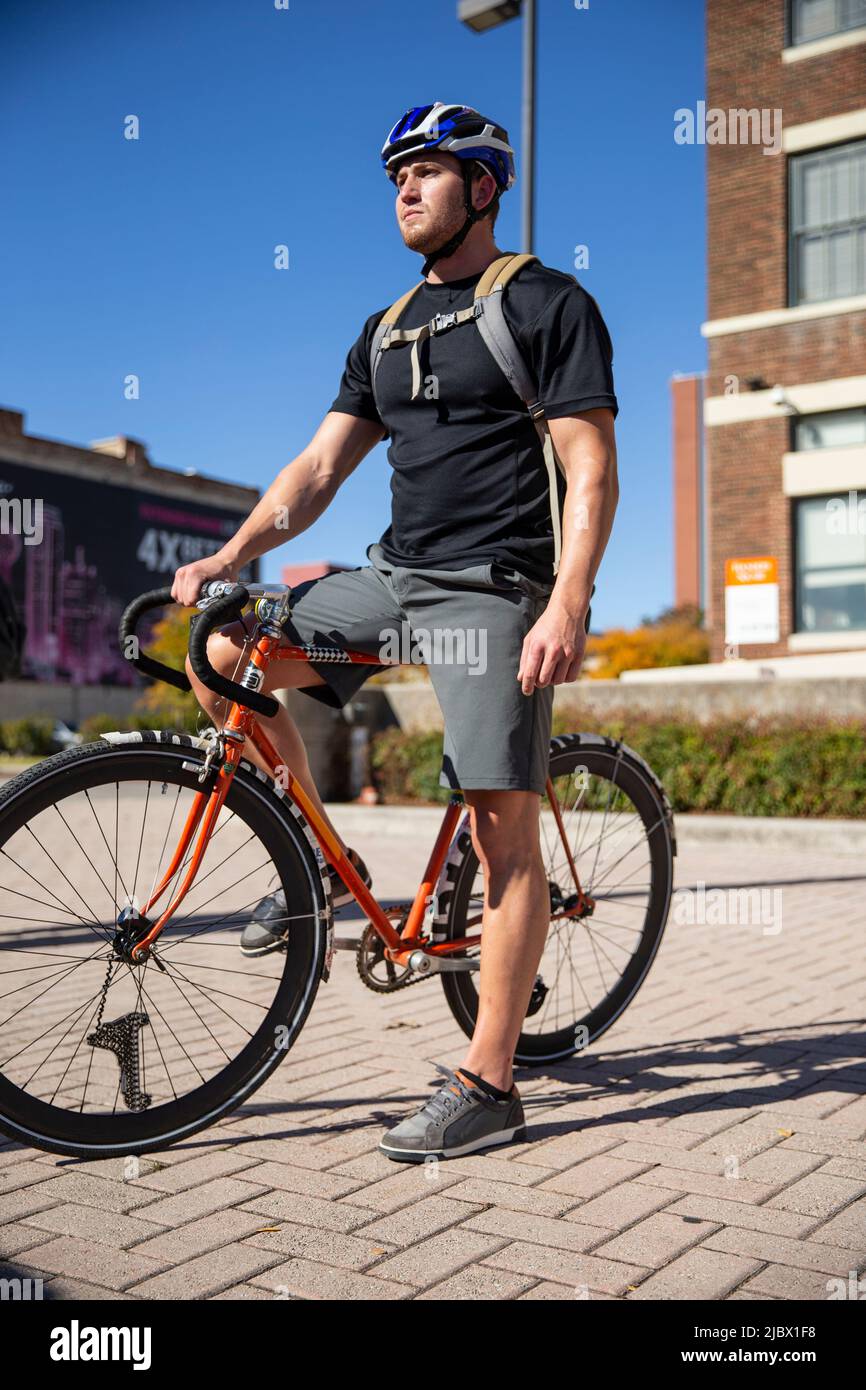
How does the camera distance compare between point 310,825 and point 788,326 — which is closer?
point 310,825

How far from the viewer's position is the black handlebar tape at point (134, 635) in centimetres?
298

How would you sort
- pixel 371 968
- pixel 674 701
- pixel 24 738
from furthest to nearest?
pixel 24 738
pixel 674 701
pixel 371 968

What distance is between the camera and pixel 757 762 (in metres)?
12.6

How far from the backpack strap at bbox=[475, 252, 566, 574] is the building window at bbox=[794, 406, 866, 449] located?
1640cm

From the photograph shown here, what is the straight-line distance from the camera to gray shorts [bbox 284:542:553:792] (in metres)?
2.95

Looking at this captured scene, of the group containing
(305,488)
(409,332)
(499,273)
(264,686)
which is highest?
(499,273)

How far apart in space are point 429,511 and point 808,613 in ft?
52.9

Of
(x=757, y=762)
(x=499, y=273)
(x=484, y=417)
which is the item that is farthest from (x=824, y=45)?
(x=484, y=417)

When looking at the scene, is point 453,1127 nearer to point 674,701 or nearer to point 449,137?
point 449,137

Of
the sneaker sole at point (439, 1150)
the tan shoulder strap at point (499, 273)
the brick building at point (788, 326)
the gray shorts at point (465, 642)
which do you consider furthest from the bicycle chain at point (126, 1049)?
the brick building at point (788, 326)

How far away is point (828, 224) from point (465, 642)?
17.8m

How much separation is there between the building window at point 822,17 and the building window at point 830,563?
22.1ft

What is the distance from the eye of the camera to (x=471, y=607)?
3.01 meters
